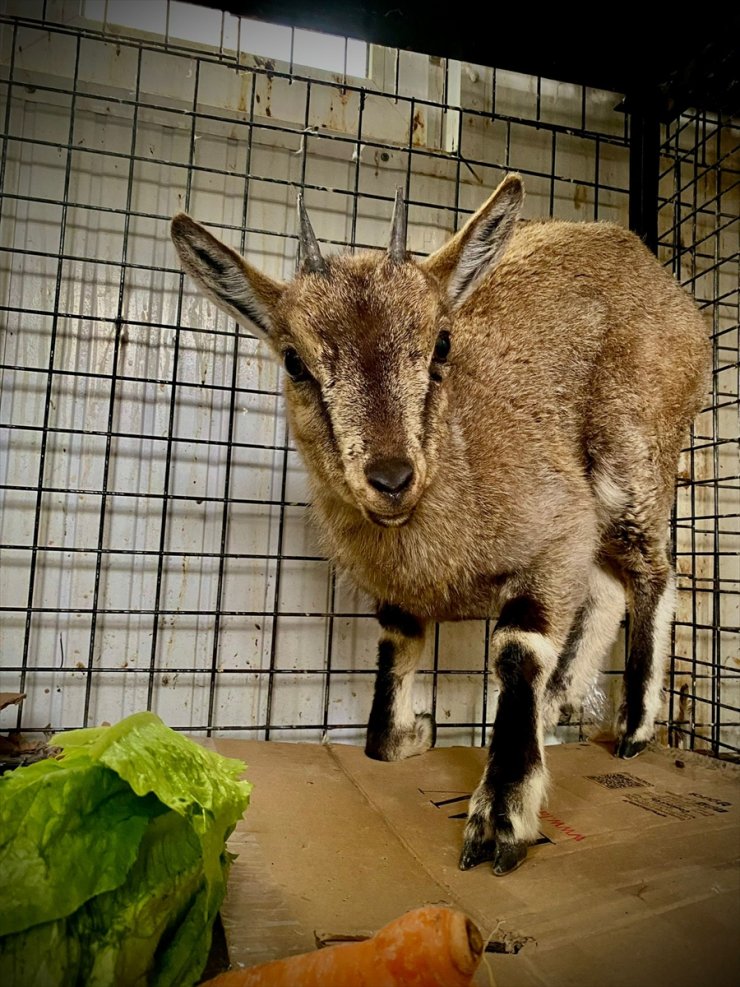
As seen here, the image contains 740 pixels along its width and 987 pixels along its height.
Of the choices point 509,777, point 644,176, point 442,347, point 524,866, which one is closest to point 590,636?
point 509,777

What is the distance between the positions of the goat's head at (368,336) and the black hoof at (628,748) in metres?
1.46

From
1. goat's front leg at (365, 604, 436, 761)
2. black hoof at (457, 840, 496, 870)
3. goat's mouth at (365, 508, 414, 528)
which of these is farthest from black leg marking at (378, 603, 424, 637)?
black hoof at (457, 840, 496, 870)

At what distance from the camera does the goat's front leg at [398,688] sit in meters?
2.54

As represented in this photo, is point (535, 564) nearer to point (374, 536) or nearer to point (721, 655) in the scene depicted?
point (374, 536)

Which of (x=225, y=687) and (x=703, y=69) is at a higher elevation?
(x=703, y=69)

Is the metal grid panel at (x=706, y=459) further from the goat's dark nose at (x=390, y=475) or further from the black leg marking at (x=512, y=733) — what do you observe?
the goat's dark nose at (x=390, y=475)

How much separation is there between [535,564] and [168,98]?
2.52 metres

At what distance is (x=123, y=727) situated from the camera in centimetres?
123

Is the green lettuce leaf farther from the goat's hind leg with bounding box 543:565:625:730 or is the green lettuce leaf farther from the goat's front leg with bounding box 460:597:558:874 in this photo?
the goat's hind leg with bounding box 543:565:625:730

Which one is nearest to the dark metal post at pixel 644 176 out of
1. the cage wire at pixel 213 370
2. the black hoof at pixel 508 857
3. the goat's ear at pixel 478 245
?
the cage wire at pixel 213 370

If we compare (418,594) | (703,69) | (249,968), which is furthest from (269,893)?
(703,69)

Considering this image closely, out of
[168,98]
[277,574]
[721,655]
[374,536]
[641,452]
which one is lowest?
[721,655]

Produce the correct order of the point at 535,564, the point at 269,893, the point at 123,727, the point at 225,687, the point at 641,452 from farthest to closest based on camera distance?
the point at 225,687, the point at 641,452, the point at 535,564, the point at 269,893, the point at 123,727

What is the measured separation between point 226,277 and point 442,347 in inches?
28.9
